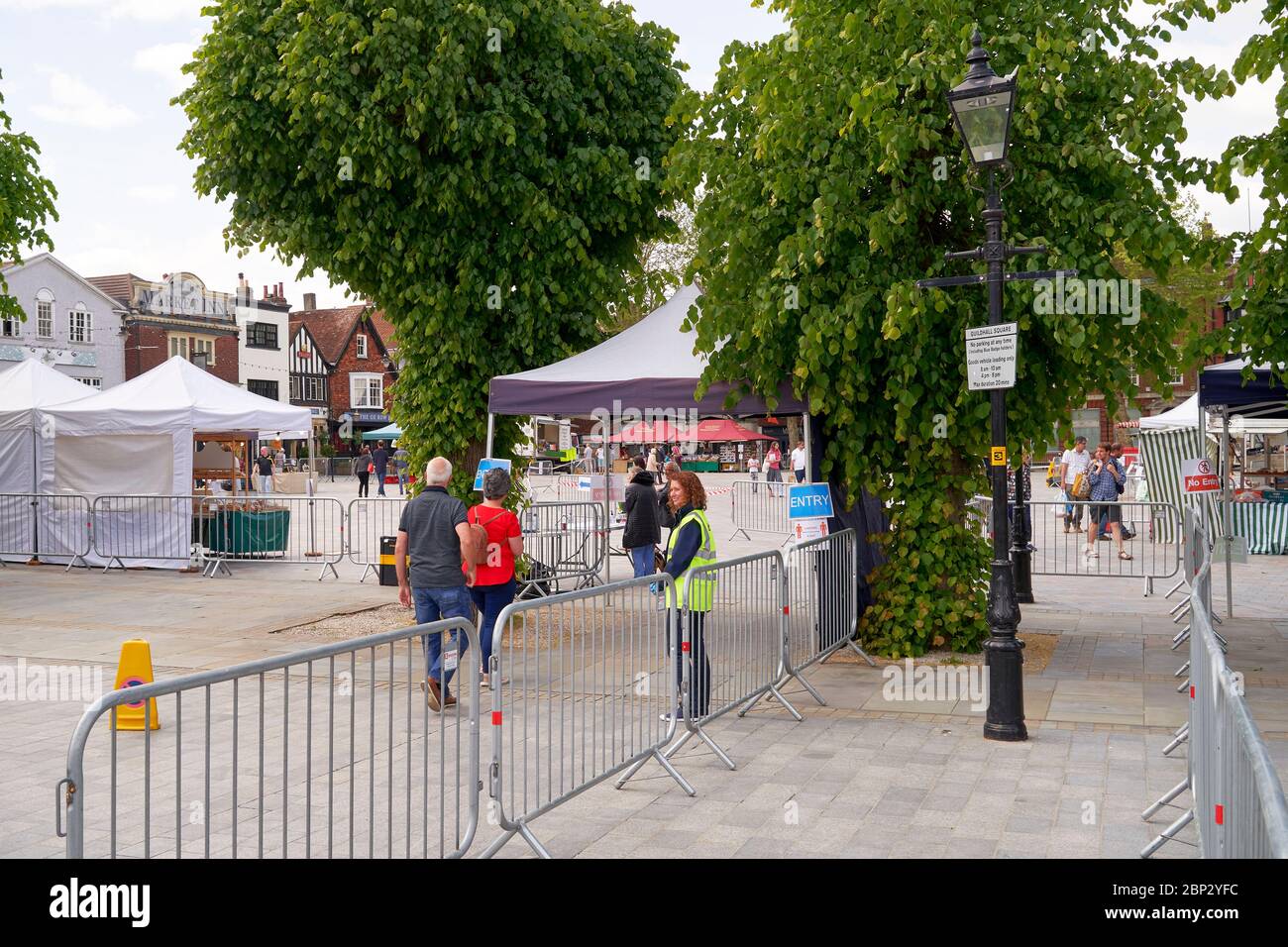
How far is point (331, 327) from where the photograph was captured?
270 ft

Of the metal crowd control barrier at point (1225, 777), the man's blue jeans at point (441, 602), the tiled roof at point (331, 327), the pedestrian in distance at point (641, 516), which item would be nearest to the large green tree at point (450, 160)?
the pedestrian in distance at point (641, 516)

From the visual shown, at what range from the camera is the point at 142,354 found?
58.7 metres

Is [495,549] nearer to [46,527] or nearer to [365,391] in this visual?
[46,527]

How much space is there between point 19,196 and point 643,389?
1169cm

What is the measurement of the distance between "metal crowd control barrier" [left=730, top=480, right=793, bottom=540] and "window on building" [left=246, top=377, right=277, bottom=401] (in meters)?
51.2

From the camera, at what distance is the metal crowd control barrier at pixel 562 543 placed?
14.7m

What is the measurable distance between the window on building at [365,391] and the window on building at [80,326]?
26073 mm

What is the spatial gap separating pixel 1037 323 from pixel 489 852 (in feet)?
21.0

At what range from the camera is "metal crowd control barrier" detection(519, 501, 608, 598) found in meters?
14.7

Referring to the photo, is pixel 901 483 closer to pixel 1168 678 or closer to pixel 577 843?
pixel 1168 678

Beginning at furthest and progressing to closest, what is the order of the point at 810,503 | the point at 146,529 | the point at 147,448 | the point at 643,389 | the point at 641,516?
the point at 147,448 < the point at 146,529 < the point at 641,516 < the point at 643,389 < the point at 810,503

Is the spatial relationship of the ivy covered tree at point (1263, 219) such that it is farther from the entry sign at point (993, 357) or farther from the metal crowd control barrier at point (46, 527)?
the metal crowd control barrier at point (46, 527)

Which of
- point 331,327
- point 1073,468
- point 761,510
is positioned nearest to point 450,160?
point 761,510
